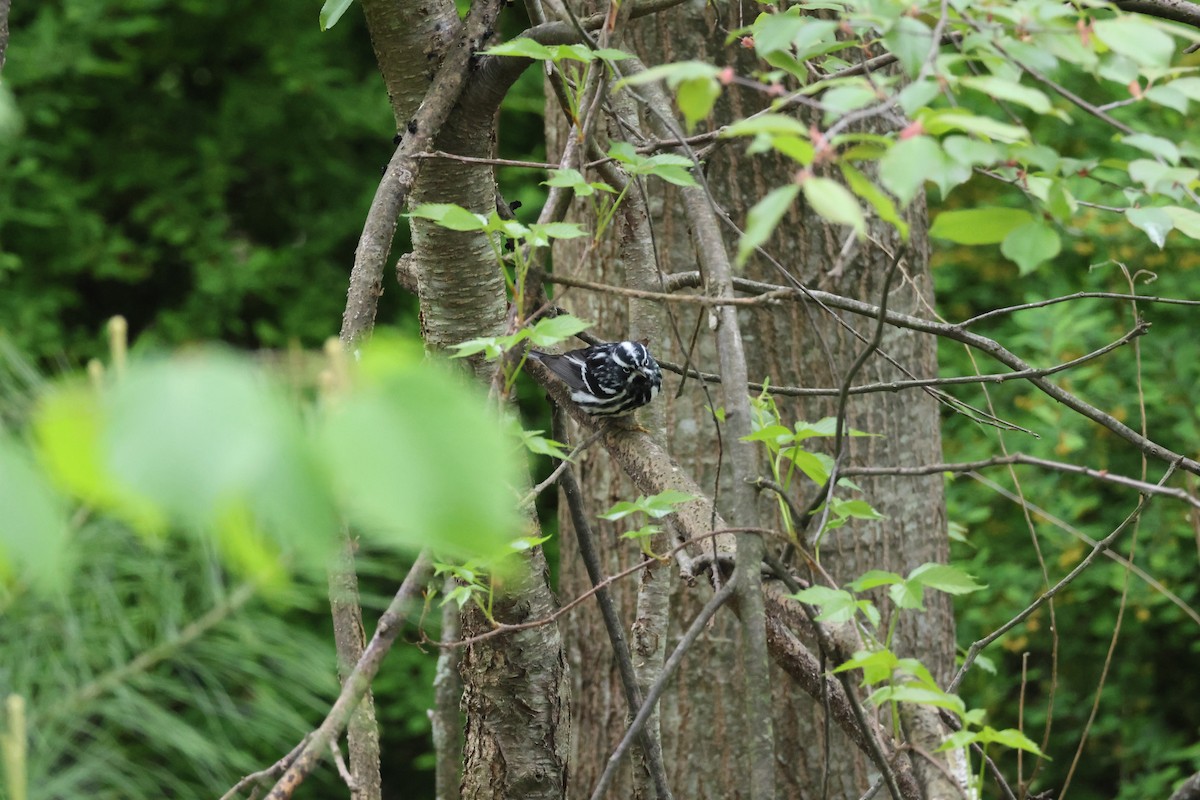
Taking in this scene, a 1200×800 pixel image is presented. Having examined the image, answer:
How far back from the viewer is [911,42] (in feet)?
2.52

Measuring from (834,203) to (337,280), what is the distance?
376 centimetres

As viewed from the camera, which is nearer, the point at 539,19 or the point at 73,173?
the point at 539,19

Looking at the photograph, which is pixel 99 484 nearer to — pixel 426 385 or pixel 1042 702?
pixel 426 385


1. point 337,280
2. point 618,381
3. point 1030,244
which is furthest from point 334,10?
point 337,280

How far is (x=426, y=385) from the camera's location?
1.13ft

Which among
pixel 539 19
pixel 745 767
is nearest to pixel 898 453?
pixel 745 767

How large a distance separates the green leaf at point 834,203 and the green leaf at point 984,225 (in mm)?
239

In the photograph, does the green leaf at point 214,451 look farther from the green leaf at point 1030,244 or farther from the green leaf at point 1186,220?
the green leaf at point 1186,220

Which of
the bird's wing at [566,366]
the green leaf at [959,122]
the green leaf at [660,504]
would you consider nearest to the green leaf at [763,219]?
the green leaf at [959,122]

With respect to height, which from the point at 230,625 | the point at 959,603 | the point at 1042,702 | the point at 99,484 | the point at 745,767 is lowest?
the point at 1042,702

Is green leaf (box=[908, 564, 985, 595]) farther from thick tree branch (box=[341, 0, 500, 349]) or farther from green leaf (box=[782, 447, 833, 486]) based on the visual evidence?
thick tree branch (box=[341, 0, 500, 349])

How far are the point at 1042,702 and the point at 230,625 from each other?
3.54 meters

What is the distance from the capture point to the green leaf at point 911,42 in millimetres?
766

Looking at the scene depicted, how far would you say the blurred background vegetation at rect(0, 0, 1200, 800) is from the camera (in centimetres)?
345
